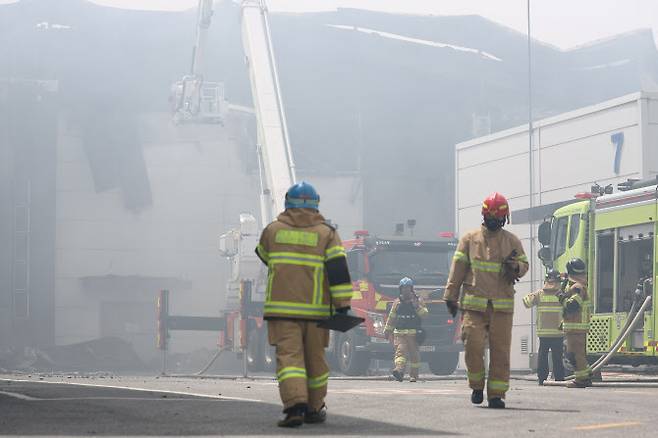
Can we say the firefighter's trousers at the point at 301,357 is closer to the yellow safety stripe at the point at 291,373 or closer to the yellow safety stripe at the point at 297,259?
the yellow safety stripe at the point at 291,373

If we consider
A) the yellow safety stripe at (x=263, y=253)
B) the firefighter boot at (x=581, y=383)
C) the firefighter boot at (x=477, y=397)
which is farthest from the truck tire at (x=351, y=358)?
the yellow safety stripe at (x=263, y=253)

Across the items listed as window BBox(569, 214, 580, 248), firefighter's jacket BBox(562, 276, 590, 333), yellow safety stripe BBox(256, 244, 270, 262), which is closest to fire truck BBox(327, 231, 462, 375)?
window BBox(569, 214, 580, 248)

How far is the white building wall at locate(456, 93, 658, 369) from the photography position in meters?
29.2

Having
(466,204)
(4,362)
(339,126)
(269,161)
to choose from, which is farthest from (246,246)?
(339,126)

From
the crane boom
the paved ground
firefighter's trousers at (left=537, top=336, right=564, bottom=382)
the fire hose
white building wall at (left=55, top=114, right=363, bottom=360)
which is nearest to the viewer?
the paved ground

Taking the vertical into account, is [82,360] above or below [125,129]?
below

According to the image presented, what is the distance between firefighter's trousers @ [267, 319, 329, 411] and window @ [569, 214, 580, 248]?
1128 cm

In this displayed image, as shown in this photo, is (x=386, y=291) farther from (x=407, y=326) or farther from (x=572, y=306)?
(x=572, y=306)

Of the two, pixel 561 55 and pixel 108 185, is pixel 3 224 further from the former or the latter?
pixel 561 55

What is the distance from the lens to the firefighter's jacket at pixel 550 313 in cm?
1612

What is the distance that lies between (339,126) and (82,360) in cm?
1570

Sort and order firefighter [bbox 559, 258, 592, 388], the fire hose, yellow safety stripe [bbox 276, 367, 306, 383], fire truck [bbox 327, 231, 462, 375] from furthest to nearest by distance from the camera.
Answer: fire truck [bbox 327, 231, 462, 375] < the fire hose < firefighter [bbox 559, 258, 592, 388] < yellow safety stripe [bbox 276, 367, 306, 383]

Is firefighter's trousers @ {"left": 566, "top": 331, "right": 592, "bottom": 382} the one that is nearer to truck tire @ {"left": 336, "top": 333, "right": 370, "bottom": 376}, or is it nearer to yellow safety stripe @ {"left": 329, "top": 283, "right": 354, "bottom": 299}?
yellow safety stripe @ {"left": 329, "top": 283, "right": 354, "bottom": 299}

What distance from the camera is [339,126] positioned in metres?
52.4
